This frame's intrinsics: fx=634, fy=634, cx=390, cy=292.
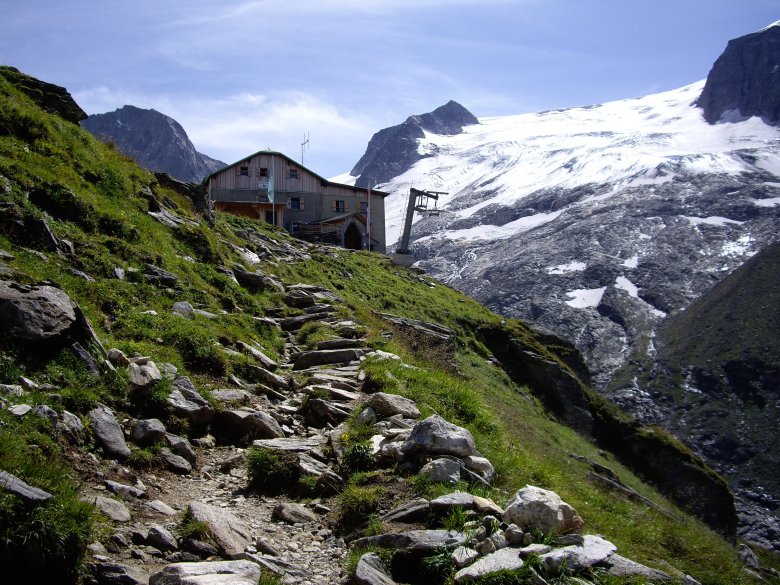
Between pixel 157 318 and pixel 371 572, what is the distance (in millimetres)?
7644

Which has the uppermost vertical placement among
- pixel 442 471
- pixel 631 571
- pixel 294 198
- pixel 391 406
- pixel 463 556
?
pixel 294 198

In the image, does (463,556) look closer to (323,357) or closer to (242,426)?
(242,426)

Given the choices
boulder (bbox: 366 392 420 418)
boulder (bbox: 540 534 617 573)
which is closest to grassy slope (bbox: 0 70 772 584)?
boulder (bbox: 366 392 420 418)

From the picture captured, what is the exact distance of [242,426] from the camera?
404 inches

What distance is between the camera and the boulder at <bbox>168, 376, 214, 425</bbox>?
9.75 m

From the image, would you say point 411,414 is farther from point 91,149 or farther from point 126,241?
point 91,149

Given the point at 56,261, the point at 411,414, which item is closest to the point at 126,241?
the point at 56,261

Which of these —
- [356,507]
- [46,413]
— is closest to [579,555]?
[356,507]

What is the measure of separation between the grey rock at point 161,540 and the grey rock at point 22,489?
3.68ft

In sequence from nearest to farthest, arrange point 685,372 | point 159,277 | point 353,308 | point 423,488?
1. point 423,488
2. point 159,277
3. point 353,308
4. point 685,372

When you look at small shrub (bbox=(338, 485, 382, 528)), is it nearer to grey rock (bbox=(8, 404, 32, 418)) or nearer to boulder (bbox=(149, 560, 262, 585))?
boulder (bbox=(149, 560, 262, 585))

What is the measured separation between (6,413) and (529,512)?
5.78m

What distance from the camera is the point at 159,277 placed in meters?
14.6

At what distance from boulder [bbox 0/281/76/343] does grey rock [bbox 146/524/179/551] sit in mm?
3459
